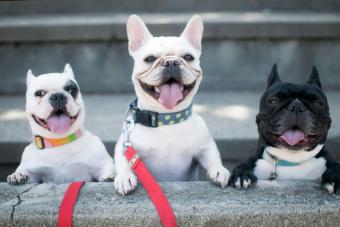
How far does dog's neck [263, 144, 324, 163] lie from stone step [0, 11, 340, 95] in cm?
224

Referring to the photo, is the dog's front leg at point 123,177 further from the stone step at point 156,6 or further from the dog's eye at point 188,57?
the stone step at point 156,6

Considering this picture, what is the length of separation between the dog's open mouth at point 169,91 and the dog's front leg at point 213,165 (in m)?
0.40

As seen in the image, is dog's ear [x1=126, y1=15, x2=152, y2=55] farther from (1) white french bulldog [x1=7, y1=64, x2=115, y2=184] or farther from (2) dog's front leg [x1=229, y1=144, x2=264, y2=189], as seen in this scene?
(2) dog's front leg [x1=229, y1=144, x2=264, y2=189]

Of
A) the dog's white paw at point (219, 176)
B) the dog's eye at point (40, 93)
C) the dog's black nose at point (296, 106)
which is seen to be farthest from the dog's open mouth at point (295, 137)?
the dog's eye at point (40, 93)

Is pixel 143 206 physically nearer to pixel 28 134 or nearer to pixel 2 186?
pixel 2 186

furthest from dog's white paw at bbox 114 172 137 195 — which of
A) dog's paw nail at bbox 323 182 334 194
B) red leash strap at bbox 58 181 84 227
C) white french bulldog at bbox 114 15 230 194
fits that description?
dog's paw nail at bbox 323 182 334 194

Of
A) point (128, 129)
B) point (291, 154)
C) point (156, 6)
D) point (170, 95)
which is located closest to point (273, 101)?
point (291, 154)

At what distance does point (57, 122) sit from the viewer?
8.48ft

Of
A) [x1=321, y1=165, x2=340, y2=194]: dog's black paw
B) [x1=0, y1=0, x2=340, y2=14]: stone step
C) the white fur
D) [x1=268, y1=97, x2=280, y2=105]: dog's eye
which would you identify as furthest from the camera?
[x1=0, y1=0, x2=340, y2=14]: stone step

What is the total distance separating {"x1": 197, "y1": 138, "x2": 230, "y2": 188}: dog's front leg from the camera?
2434mm

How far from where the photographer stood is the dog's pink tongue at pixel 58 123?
2.58m

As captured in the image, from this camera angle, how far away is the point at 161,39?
2.55 metres

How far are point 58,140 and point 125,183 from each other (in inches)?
22.8

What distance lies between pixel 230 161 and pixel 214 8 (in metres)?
2.30
